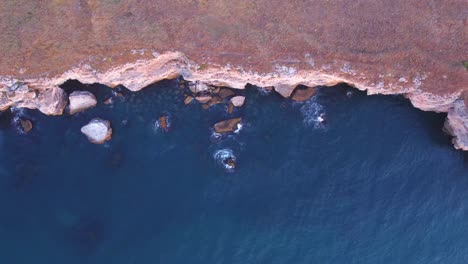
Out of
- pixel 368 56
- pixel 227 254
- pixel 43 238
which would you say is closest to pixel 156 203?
pixel 227 254

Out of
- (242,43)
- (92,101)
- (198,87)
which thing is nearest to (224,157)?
(198,87)

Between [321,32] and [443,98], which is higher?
[321,32]

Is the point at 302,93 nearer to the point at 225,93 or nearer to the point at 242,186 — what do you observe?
the point at 225,93

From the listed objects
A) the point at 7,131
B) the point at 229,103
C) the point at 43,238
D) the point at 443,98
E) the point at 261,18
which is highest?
the point at 261,18

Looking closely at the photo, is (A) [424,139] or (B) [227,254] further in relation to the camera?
(A) [424,139]

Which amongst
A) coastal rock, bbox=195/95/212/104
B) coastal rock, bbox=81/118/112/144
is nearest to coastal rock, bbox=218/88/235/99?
coastal rock, bbox=195/95/212/104

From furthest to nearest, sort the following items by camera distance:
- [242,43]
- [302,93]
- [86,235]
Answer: [302,93] < [242,43] < [86,235]

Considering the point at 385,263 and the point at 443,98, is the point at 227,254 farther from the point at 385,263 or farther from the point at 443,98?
the point at 443,98

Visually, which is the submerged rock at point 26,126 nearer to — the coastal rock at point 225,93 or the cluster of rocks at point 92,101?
the cluster of rocks at point 92,101
